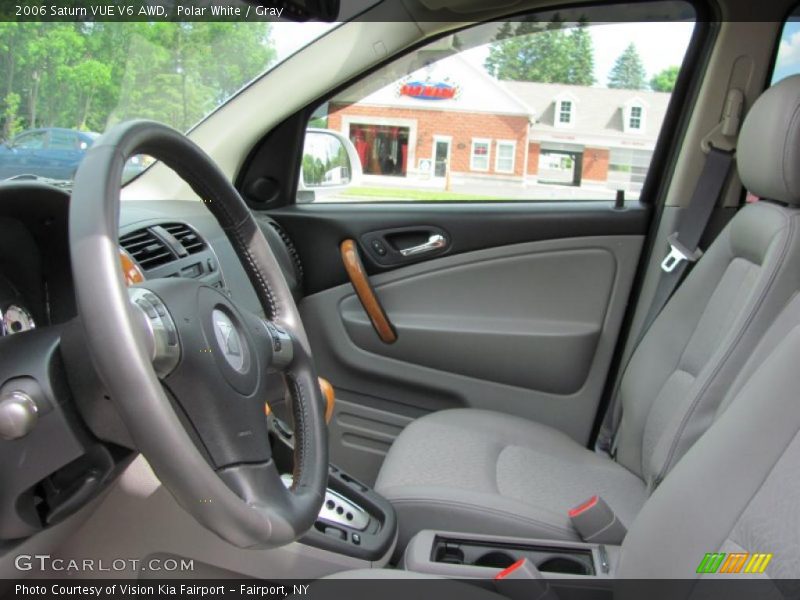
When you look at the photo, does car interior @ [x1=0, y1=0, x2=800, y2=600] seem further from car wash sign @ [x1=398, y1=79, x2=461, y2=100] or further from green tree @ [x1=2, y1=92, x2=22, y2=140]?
green tree @ [x1=2, y1=92, x2=22, y2=140]

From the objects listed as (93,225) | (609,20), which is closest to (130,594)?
(93,225)

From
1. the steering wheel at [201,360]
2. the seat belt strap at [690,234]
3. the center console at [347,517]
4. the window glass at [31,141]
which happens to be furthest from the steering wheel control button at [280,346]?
the seat belt strap at [690,234]

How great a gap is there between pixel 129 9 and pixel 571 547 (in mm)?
1436

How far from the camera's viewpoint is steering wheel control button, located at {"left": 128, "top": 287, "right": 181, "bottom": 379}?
834mm

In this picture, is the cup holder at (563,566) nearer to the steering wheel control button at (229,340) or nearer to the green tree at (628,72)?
the steering wheel control button at (229,340)

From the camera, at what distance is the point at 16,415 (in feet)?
2.77

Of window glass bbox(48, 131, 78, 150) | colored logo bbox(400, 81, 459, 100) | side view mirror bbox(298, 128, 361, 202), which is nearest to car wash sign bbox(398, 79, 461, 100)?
colored logo bbox(400, 81, 459, 100)

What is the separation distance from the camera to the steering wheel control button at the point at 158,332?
834 millimetres

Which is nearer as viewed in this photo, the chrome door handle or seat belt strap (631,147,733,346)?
seat belt strap (631,147,733,346)

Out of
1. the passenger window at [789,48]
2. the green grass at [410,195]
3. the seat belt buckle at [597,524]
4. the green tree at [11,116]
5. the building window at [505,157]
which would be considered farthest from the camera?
the green grass at [410,195]

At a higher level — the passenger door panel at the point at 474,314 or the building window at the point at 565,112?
the building window at the point at 565,112

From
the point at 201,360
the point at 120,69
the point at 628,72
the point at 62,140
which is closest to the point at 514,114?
the point at 628,72

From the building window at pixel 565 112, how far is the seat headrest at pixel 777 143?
692mm

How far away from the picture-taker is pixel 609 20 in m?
2.26
